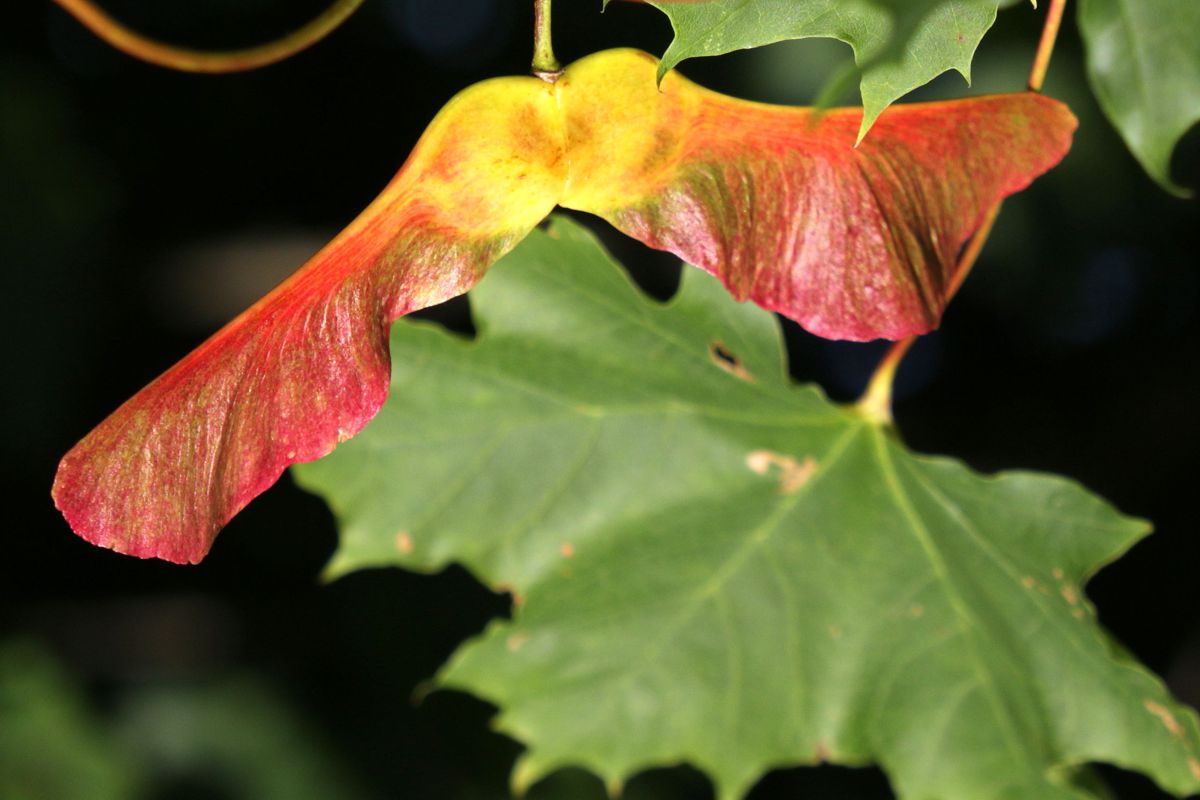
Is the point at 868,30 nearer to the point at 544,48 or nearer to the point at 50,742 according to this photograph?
the point at 544,48

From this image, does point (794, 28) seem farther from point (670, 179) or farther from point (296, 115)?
point (296, 115)

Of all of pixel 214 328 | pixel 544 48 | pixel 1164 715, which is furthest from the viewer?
pixel 214 328

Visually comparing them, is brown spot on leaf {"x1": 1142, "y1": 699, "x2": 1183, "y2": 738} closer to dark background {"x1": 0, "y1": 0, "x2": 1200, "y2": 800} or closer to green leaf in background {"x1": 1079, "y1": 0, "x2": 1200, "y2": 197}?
green leaf in background {"x1": 1079, "y1": 0, "x2": 1200, "y2": 197}

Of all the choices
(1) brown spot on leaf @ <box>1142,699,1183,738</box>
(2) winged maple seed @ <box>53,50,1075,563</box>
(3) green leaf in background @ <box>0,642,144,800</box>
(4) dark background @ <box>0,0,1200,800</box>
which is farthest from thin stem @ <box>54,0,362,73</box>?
(3) green leaf in background @ <box>0,642,144,800</box>

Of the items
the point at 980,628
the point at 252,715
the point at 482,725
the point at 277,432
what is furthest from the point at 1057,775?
the point at 252,715

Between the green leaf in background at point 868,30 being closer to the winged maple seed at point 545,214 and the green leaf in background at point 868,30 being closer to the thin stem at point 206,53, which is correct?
the winged maple seed at point 545,214

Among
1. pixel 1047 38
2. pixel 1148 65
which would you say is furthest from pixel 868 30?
pixel 1148 65
